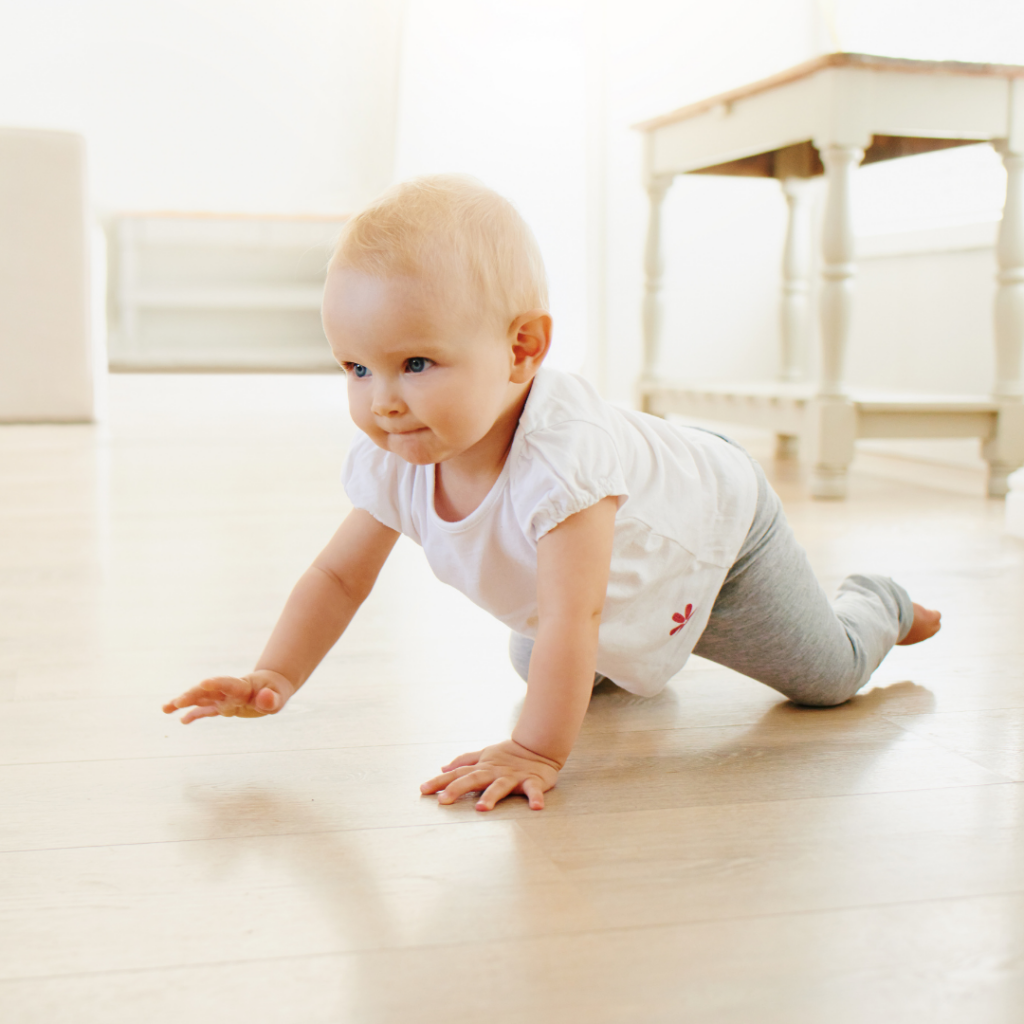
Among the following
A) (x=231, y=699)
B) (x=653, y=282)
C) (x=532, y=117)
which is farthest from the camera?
(x=532, y=117)

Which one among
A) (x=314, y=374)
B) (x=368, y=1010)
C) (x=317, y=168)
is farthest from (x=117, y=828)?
(x=317, y=168)

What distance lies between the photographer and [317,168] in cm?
503

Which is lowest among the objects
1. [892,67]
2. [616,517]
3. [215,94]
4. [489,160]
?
[616,517]

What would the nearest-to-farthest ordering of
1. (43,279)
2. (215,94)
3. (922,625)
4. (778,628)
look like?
(778,628) < (922,625) < (43,279) < (215,94)

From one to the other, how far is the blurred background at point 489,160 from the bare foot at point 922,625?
1.42 meters

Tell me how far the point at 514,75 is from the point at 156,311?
2119 millimetres

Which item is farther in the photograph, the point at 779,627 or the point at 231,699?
the point at 779,627

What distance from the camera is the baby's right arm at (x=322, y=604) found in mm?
781

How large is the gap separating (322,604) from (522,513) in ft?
0.57

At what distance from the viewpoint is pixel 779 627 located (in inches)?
33.2

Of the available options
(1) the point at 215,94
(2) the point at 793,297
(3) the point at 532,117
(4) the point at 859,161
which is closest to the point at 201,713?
(4) the point at 859,161

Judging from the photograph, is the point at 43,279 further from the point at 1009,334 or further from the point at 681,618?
the point at 681,618

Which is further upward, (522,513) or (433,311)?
(433,311)

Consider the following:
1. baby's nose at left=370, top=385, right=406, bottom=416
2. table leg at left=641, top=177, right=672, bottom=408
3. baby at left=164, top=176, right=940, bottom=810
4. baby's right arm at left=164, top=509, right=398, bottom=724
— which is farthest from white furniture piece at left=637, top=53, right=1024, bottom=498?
baby's nose at left=370, top=385, right=406, bottom=416
